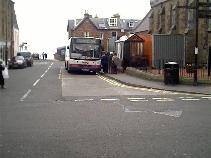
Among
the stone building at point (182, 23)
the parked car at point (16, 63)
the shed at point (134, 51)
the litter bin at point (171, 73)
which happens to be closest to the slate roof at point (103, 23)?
the stone building at point (182, 23)

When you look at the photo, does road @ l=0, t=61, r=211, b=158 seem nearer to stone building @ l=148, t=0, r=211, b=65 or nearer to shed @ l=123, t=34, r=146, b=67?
stone building @ l=148, t=0, r=211, b=65

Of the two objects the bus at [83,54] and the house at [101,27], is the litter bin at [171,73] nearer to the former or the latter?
the bus at [83,54]

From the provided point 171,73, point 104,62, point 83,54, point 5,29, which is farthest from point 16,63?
point 171,73

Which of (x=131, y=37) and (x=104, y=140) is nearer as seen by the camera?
(x=104, y=140)

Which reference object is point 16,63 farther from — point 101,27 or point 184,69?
point 101,27

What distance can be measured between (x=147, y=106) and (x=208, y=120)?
147 inches

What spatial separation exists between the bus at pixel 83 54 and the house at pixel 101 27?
63.1m

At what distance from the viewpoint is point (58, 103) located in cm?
1730

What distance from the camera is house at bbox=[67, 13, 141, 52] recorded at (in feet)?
341

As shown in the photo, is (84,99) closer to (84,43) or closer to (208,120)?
(208,120)

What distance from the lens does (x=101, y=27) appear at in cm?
10519

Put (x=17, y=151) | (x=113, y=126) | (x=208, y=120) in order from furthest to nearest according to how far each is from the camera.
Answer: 1. (x=208, y=120)
2. (x=113, y=126)
3. (x=17, y=151)

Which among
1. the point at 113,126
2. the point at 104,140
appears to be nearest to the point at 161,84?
the point at 113,126

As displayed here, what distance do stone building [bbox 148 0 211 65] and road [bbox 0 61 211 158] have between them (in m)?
16.2
